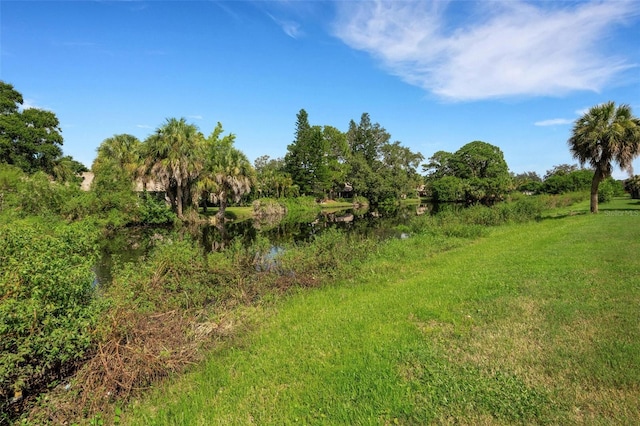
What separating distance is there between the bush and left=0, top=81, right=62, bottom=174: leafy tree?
47881mm

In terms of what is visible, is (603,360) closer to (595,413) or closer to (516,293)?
(595,413)

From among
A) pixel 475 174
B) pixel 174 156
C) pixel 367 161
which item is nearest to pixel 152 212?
pixel 174 156

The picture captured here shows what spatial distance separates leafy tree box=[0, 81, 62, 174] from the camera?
40219 millimetres

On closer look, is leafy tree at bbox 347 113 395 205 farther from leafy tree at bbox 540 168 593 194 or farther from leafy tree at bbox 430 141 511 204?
leafy tree at bbox 540 168 593 194

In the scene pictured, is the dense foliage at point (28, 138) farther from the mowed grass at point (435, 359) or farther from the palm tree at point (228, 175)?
the mowed grass at point (435, 359)

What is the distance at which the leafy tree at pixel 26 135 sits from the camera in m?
40.2

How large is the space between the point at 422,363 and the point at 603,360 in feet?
7.65

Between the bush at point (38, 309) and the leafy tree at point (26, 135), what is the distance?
4788 centimetres

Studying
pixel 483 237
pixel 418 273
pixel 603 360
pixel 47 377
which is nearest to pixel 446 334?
pixel 603 360

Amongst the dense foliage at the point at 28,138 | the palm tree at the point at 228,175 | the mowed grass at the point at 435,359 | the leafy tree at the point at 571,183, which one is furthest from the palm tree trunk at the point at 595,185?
the dense foliage at the point at 28,138

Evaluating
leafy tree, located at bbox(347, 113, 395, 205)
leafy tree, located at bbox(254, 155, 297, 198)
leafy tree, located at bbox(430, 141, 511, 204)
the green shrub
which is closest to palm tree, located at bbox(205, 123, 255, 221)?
the green shrub

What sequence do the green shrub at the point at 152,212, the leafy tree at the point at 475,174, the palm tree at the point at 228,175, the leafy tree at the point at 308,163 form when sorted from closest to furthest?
1. the green shrub at the point at 152,212
2. the palm tree at the point at 228,175
3. the leafy tree at the point at 308,163
4. the leafy tree at the point at 475,174

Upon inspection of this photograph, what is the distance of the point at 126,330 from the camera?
193 inches

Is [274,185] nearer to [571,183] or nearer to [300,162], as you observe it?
[300,162]
